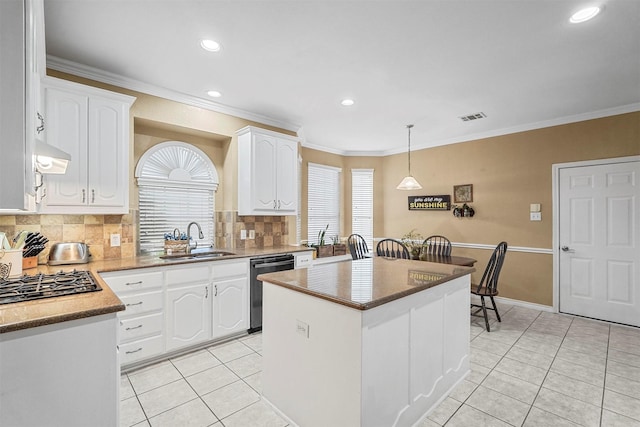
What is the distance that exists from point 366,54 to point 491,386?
2.85 metres

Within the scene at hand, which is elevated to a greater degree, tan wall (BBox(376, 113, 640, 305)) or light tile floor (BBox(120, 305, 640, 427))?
tan wall (BBox(376, 113, 640, 305))

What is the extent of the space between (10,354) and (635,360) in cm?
453

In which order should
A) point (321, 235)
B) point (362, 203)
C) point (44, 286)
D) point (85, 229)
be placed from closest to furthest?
point (44, 286) → point (85, 229) → point (321, 235) → point (362, 203)

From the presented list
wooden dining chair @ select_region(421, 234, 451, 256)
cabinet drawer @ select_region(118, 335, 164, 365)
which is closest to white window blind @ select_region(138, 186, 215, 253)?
cabinet drawer @ select_region(118, 335, 164, 365)

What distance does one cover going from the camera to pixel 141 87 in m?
3.10

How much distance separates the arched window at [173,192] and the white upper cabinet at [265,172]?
1.52 ft

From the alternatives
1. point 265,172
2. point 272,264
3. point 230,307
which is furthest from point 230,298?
point 265,172

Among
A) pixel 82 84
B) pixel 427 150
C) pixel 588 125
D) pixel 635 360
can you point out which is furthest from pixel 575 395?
pixel 82 84

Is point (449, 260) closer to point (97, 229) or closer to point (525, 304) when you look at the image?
point (525, 304)

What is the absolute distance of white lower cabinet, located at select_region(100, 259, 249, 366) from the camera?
2604 mm

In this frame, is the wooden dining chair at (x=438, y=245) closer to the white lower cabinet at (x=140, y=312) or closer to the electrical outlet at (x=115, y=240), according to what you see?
the white lower cabinet at (x=140, y=312)

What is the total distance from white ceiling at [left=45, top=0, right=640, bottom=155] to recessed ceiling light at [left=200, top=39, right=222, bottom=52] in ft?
0.20

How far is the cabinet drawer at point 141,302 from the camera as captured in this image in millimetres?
2592

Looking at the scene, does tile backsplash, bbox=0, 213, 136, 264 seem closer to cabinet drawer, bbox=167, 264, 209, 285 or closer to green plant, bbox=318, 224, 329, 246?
cabinet drawer, bbox=167, 264, 209, 285
